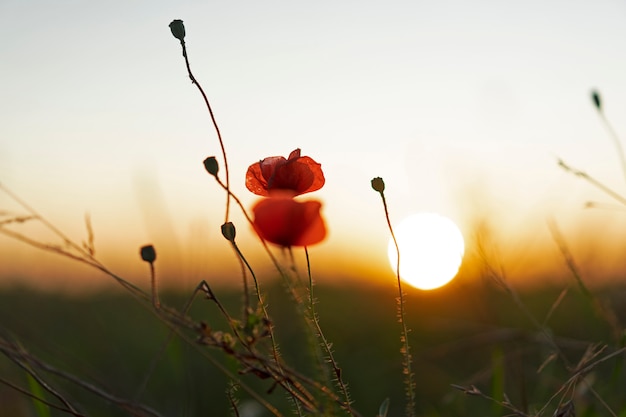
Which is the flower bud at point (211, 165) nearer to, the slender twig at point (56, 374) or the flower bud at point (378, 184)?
the flower bud at point (378, 184)

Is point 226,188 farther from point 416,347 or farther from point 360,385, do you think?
point 416,347

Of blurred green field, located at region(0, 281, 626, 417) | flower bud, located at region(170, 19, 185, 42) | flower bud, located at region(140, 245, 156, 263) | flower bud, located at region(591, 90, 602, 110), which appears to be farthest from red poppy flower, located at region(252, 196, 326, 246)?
flower bud, located at region(591, 90, 602, 110)

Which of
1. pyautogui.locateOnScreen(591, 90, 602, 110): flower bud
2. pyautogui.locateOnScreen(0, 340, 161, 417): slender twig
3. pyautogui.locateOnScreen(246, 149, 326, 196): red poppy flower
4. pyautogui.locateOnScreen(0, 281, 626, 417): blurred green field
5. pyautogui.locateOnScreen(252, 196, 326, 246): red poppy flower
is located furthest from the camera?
pyautogui.locateOnScreen(0, 281, 626, 417): blurred green field

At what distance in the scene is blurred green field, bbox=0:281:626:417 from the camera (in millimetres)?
2465

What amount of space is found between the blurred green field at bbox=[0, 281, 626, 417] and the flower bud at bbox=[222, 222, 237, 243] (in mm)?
765

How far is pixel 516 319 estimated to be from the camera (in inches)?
156

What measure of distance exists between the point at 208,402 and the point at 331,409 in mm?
1800

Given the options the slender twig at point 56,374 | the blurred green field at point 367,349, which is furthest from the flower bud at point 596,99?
the slender twig at point 56,374

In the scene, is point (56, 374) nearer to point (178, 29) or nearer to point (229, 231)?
point (229, 231)

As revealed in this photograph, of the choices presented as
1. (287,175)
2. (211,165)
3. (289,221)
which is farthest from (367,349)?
(211,165)

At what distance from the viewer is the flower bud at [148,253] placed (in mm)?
1364

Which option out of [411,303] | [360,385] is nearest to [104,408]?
[360,385]

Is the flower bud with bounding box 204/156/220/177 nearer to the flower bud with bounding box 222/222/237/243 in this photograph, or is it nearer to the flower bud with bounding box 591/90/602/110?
the flower bud with bounding box 222/222/237/243

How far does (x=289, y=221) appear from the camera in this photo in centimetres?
144
